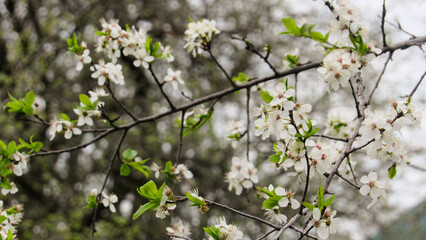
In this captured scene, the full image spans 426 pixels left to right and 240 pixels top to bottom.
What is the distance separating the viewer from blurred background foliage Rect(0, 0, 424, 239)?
4.82m

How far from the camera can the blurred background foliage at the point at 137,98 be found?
15.8ft

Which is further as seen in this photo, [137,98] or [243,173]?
[137,98]

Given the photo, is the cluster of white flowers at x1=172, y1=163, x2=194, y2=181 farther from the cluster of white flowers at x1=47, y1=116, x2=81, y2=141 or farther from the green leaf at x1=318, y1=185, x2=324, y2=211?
the green leaf at x1=318, y1=185, x2=324, y2=211

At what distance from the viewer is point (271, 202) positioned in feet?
4.14

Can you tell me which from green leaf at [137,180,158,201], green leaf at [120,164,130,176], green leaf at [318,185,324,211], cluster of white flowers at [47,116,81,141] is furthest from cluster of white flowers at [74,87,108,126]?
green leaf at [318,185,324,211]

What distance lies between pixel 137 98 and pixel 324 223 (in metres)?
4.85

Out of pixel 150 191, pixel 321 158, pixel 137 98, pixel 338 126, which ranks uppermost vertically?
pixel 137 98

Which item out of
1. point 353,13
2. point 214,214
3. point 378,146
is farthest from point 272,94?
point 214,214

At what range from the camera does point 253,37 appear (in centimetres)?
561

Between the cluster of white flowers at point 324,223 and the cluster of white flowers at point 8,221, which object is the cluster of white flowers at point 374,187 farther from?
the cluster of white flowers at point 8,221

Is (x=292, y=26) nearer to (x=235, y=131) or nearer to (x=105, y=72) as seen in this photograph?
(x=235, y=131)

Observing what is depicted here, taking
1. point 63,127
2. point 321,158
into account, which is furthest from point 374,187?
point 63,127

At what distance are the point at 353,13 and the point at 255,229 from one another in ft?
13.5

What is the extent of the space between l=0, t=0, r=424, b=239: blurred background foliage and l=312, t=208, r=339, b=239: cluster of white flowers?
3.58 m
